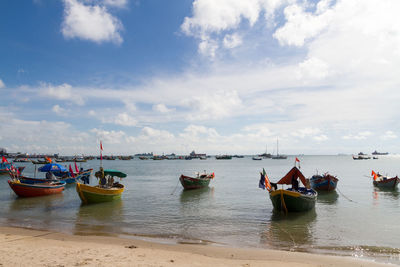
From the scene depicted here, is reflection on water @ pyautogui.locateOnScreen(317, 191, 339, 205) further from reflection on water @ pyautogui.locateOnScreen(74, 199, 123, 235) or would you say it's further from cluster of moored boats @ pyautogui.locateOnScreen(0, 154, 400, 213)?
reflection on water @ pyautogui.locateOnScreen(74, 199, 123, 235)

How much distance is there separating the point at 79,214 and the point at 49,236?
18.8 feet

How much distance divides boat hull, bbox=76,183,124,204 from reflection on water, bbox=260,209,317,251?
12.9 m

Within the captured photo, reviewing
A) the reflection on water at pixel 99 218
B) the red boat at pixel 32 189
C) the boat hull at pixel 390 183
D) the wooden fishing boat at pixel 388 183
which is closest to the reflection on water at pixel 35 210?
the red boat at pixel 32 189

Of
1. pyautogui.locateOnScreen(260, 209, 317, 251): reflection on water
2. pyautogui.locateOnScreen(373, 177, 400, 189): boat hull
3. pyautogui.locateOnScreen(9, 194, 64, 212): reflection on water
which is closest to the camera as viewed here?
pyautogui.locateOnScreen(260, 209, 317, 251): reflection on water

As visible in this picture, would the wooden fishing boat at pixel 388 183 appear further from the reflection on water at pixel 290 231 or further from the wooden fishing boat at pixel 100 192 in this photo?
the wooden fishing boat at pixel 100 192

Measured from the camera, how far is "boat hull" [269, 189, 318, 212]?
1703cm

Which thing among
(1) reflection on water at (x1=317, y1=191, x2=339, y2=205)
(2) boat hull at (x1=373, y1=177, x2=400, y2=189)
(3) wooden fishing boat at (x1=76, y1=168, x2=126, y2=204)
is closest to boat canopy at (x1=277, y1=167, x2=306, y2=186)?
(1) reflection on water at (x1=317, y1=191, x2=339, y2=205)

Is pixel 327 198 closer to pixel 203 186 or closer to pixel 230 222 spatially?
pixel 203 186

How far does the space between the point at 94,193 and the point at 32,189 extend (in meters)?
7.46

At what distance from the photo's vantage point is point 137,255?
9.27 m

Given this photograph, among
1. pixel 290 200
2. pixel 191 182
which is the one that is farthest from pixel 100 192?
pixel 290 200

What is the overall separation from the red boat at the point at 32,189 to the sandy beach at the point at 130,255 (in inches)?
524

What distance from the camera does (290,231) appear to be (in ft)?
45.3

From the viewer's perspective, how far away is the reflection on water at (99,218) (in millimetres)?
13758
